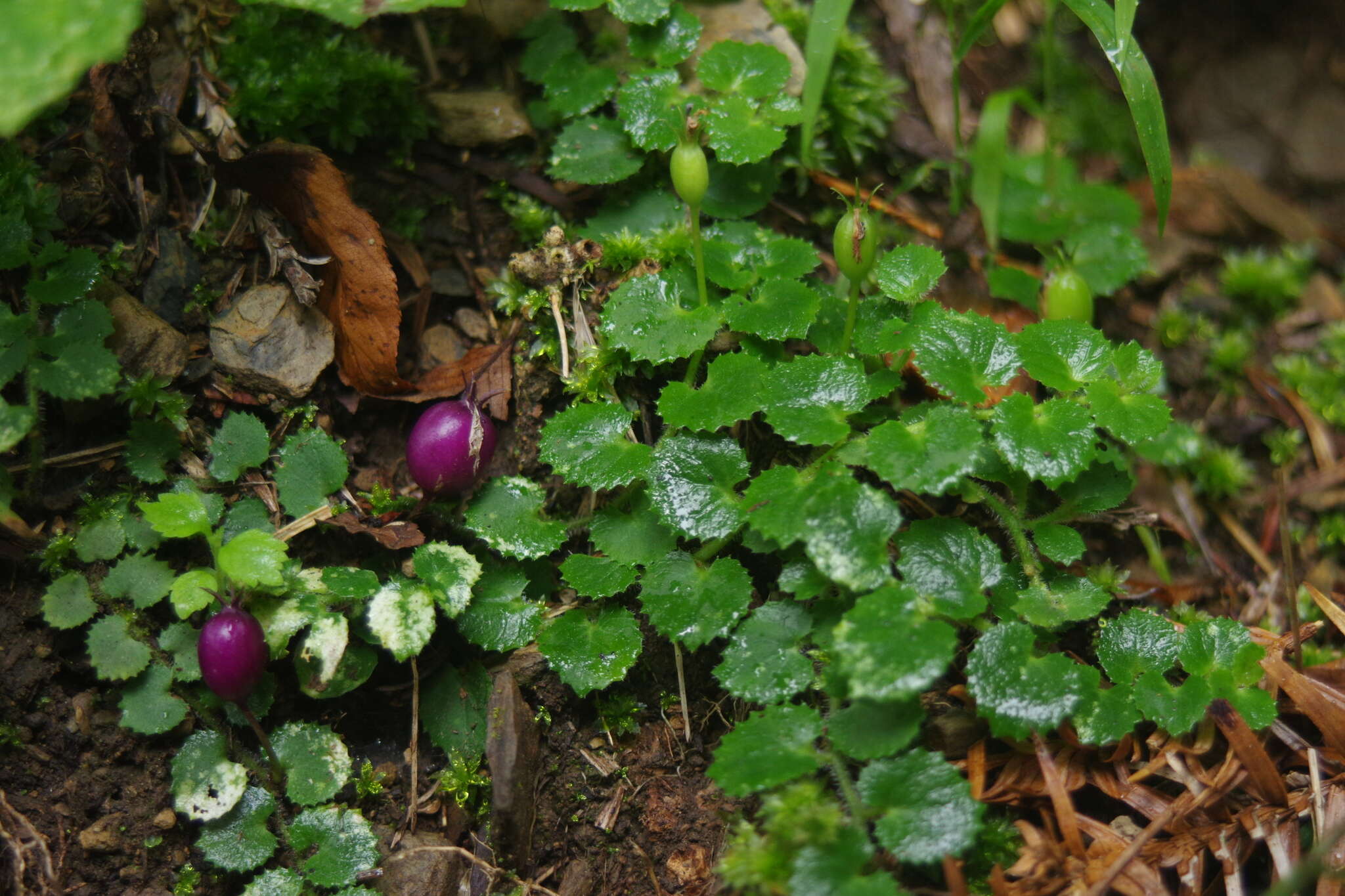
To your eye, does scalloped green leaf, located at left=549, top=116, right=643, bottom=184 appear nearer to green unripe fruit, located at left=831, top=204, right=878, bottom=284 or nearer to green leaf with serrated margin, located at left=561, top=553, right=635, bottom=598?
green unripe fruit, located at left=831, top=204, right=878, bottom=284

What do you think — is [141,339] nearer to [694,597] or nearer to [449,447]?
[449,447]

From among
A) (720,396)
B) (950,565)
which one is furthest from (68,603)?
(950,565)

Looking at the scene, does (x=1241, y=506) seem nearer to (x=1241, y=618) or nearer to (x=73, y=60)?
(x=1241, y=618)

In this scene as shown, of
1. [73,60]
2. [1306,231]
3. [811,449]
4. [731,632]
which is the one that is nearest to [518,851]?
[731,632]

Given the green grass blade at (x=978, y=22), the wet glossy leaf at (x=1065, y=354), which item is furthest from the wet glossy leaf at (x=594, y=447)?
the green grass blade at (x=978, y=22)

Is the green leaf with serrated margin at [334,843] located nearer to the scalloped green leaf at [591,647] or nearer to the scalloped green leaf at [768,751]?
the scalloped green leaf at [591,647]

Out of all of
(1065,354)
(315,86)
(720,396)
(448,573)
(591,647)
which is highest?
(315,86)

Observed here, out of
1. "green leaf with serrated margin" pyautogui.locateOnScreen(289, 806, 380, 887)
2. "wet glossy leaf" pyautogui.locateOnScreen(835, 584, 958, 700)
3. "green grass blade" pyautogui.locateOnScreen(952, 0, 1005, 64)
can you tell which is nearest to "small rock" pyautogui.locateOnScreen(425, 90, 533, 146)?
"green grass blade" pyautogui.locateOnScreen(952, 0, 1005, 64)
